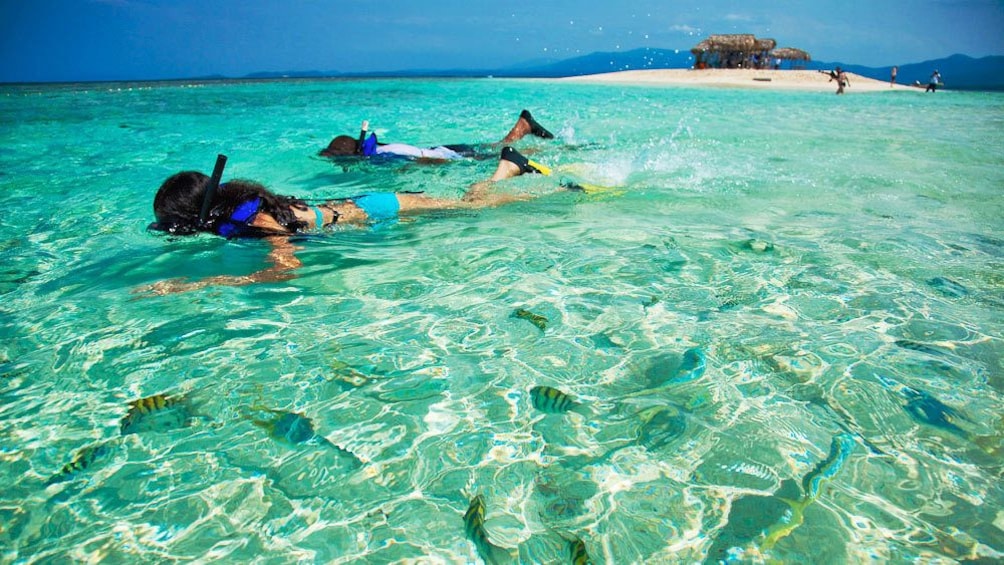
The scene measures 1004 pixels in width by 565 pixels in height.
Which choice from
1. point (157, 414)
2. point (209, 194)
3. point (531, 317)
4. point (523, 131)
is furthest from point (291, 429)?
point (523, 131)

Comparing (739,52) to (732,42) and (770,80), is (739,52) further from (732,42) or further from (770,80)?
(770,80)

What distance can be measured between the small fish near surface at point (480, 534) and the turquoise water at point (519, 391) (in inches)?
0.7

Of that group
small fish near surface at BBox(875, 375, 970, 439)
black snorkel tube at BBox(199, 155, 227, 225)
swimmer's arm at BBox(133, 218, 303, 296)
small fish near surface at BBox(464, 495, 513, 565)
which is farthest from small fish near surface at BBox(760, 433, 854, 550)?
black snorkel tube at BBox(199, 155, 227, 225)

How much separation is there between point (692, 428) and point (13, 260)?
5.27 metres

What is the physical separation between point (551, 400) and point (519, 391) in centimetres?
15

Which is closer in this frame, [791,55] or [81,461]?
[81,461]

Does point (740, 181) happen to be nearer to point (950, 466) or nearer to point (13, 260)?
point (950, 466)

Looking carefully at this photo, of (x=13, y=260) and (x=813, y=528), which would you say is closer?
(x=813, y=528)

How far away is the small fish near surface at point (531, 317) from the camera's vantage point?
2808 millimetres

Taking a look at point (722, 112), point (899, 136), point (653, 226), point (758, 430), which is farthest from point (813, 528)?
point (722, 112)

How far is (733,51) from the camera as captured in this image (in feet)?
152

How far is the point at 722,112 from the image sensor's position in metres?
17.2

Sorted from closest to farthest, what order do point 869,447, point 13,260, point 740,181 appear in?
point 869,447, point 13,260, point 740,181

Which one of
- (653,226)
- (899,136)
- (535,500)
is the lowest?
(535,500)
